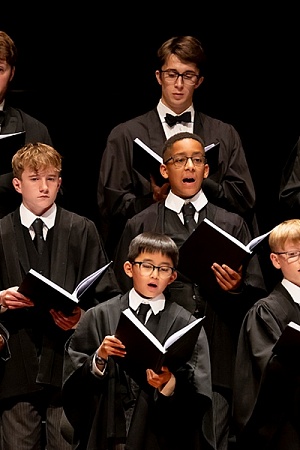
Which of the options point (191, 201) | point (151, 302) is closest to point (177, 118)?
point (191, 201)

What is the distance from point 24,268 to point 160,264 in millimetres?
668

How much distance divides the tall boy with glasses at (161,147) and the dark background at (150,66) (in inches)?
27.2

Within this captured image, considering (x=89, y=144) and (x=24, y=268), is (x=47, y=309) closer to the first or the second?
(x=24, y=268)

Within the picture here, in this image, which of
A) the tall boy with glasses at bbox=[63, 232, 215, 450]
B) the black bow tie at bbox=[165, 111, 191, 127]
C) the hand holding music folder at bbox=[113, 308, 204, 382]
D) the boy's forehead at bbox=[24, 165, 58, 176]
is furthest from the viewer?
the black bow tie at bbox=[165, 111, 191, 127]

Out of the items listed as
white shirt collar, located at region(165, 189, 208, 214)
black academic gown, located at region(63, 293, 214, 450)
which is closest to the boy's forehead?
white shirt collar, located at region(165, 189, 208, 214)

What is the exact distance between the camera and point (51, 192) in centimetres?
484

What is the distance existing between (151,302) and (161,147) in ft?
4.19

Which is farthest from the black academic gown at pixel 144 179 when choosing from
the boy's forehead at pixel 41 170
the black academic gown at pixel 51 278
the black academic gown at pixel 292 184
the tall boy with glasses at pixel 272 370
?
the tall boy with glasses at pixel 272 370

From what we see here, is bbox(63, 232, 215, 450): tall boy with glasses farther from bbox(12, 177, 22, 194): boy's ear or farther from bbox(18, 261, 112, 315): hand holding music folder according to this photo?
bbox(12, 177, 22, 194): boy's ear

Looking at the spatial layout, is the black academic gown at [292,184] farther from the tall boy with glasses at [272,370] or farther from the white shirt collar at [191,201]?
the tall boy with glasses at [272,370]

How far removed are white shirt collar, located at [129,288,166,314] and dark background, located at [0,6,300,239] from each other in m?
1.75

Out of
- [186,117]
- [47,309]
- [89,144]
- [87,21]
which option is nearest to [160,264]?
[47,309]

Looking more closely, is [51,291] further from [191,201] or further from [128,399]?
[191,201]

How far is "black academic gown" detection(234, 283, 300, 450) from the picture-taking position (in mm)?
4473
